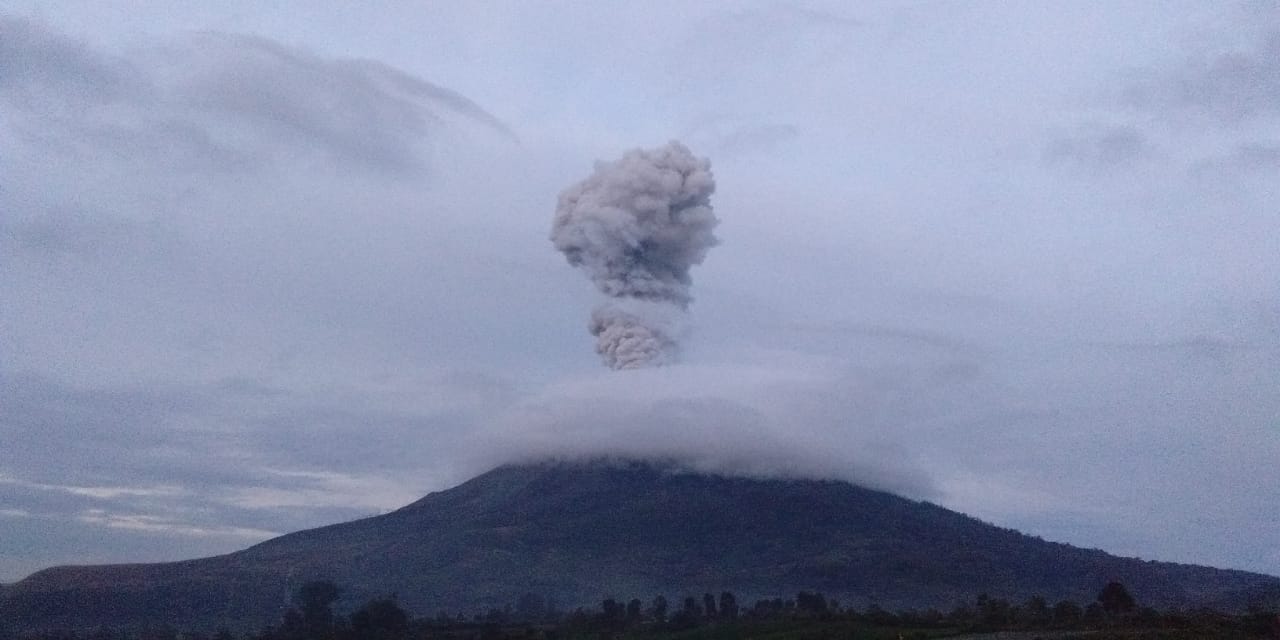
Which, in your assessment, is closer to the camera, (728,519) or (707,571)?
(707,571)

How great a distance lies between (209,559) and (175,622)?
26.0 m

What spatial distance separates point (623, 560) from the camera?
390 feet

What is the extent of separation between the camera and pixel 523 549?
119438mm

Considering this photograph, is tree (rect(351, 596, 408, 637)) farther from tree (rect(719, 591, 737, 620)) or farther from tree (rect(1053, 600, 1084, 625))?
tree (rect(1053, 600, 1084, 625))

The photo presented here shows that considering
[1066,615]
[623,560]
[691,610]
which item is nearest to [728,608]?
[691,610]

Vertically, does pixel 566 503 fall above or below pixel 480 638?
A: above

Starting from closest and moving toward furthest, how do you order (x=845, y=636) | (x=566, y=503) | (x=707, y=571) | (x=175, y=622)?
(x=845, y=636)
(x=175, y=622)
(x=707, y=571)
(x=566, y=503)

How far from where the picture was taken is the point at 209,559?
417 ft

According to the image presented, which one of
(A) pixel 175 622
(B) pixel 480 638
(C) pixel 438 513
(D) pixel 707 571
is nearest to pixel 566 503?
(C) pixel 438 513

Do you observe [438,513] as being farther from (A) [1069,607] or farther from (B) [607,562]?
(A) [1069,607]

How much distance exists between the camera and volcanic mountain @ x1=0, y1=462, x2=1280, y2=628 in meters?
107

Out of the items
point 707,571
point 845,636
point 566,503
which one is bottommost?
point 845,636

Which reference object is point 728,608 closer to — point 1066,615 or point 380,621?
point 1066,615

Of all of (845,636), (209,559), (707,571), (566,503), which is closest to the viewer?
(845,636)
